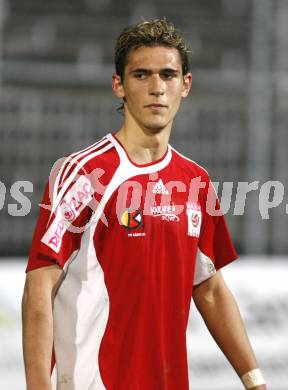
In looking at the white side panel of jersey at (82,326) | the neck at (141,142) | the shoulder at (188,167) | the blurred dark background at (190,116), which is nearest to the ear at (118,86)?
the neck at (141,142)

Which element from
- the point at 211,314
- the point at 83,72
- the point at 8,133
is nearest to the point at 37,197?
the point at 8,133

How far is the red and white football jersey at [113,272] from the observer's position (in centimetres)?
321

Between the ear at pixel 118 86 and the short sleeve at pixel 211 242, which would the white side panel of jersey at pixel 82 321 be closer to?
the ear at pixel 118 86

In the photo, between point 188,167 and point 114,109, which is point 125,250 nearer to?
point 188,167

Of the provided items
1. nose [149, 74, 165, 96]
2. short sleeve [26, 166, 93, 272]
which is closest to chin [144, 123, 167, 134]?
nose [149, 74, 165, 96]

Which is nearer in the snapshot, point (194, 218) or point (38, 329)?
point (38, 329)

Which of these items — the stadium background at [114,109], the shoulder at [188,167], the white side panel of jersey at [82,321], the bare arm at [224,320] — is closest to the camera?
the white side panel of jersey at [82,321]

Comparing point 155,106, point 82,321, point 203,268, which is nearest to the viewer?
point 82,321

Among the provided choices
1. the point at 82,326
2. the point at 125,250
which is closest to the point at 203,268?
the point at 125,250

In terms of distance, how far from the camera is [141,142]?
11.2 feet

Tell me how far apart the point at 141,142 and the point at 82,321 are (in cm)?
65

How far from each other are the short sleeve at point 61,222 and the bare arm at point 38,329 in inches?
2.3

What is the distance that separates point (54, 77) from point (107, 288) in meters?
6.54

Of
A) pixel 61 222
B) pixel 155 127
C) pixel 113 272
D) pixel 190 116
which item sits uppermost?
pixel 190 116
